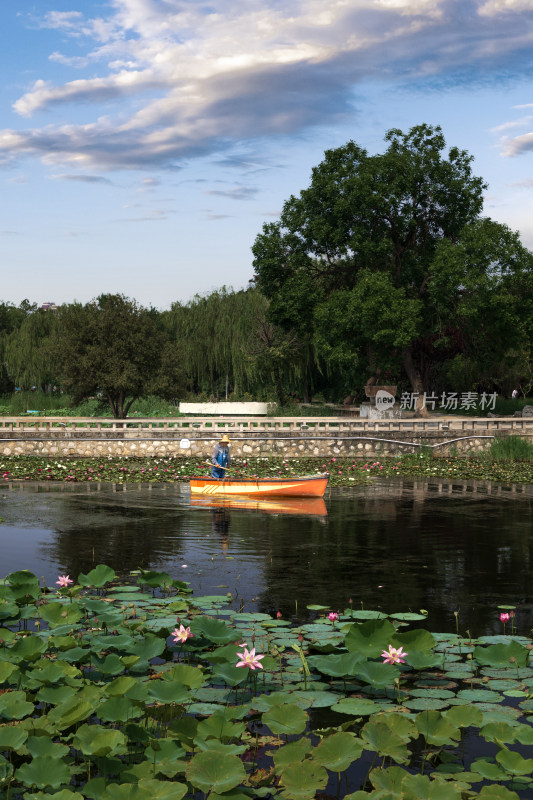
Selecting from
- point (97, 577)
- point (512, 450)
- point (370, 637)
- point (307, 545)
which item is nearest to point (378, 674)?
point (370, 637)

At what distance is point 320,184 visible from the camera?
4638 centimetres

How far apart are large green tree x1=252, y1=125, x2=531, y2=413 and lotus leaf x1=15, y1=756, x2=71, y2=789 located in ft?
123

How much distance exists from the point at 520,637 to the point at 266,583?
4073 mm

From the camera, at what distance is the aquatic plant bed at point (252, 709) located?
15.9 feet

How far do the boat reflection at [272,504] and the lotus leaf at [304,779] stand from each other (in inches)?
554

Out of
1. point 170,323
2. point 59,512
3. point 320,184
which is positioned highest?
point 320,184

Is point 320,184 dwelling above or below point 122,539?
above

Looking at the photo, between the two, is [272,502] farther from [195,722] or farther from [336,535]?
[195,722]

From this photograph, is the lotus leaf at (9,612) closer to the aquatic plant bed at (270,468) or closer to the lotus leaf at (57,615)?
the lotus leaf at (57,615)

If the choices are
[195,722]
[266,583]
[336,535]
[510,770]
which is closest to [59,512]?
[336,535]

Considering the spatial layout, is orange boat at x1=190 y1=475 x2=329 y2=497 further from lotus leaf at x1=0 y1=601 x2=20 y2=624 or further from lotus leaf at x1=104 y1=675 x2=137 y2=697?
lotus leaf at x1=104 y1=675 x2=137 y2=697

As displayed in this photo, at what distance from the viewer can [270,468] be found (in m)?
28.8

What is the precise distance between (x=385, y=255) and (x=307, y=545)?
3390 cm

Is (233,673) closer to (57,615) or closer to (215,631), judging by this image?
(215,631)
